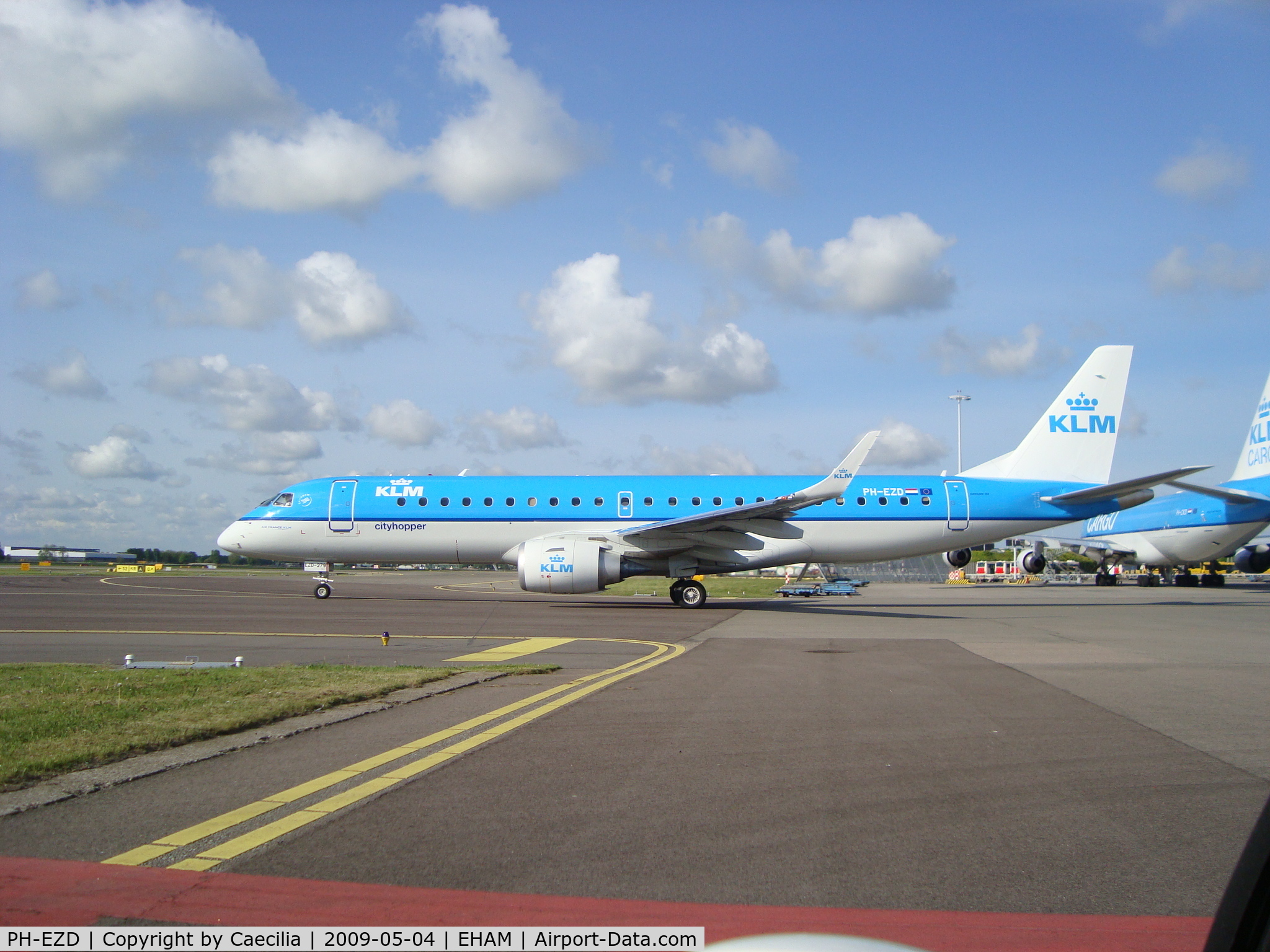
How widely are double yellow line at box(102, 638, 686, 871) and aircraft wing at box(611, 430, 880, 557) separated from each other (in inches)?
484

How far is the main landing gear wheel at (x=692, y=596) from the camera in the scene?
74.5ft

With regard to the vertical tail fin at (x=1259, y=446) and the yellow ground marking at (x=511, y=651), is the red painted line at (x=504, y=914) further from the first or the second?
the vertical tail fin at (x=1259, y=446)

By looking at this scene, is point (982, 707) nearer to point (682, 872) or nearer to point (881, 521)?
point (682, 872)

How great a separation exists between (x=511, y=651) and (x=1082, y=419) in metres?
20.6

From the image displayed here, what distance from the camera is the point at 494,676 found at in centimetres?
965

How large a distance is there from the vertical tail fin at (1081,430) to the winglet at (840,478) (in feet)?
26.2

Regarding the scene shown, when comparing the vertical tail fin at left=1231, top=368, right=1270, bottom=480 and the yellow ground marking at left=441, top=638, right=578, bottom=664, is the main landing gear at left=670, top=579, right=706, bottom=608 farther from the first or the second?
the vertical tail fin at left=1231, top=368, right=1270, bottom=480

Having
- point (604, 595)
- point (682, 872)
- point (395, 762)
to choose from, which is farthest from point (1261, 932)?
point (604, 595)

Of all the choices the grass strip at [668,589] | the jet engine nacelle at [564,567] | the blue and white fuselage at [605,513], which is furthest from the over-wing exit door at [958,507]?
the jet engine nacelle at [564,567]

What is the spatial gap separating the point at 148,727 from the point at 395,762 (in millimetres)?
2173

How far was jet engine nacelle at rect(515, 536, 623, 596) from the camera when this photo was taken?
20781 mm

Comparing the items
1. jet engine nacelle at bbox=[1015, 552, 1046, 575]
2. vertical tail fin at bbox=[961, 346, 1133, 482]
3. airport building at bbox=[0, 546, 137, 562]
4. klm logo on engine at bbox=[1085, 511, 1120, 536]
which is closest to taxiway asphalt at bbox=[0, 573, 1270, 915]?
vertical tail fin at bbox=[961, 346, 1133, 482]
